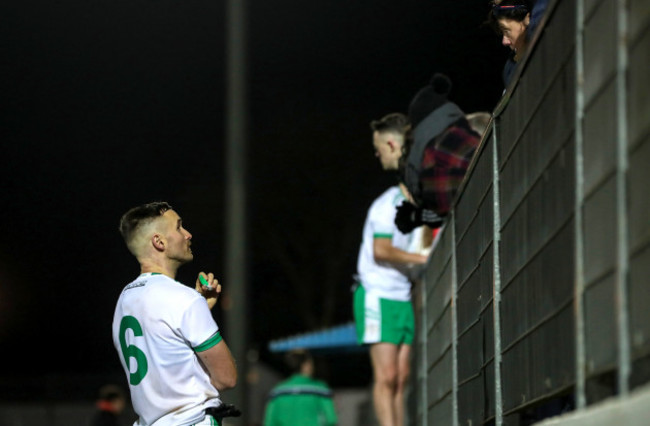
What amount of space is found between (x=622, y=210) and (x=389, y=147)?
7.37 meters

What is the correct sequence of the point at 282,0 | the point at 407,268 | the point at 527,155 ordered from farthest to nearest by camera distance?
1. the point at 282,0
2. the point at 407,268
3. the point at 527,155

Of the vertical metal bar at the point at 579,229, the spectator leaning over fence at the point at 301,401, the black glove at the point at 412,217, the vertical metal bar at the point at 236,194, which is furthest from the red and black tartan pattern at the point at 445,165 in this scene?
the spectator leaning over fence at the point at 301,401

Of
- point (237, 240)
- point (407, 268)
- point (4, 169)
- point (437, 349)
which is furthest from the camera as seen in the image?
point (4, 169)

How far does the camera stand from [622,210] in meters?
3.10

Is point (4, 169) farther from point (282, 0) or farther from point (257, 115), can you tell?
point (282, 0)

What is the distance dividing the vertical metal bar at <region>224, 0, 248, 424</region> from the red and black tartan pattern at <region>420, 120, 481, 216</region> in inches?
68.3

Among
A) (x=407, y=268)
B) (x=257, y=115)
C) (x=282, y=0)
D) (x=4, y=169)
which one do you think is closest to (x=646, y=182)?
(x=407, y=268)

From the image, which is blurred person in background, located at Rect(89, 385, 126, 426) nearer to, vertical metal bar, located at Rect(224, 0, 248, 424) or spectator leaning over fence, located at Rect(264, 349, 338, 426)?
spectator leaning over fence, located at Rect(264, 349, 338, 426)

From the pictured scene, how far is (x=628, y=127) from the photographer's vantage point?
315cm

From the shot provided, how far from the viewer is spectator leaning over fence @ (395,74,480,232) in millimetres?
8195

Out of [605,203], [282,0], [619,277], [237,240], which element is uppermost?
[282,0]

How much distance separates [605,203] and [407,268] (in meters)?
7.81

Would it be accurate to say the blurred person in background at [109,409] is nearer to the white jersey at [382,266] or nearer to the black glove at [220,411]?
the white jersey at [382,266]

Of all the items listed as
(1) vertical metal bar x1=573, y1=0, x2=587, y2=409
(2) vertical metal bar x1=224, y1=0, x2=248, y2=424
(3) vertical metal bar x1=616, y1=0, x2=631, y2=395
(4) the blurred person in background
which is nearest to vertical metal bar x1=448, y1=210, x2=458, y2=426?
(2) vertical metal bar x1=224, y1=0, x2=248, y2=424
